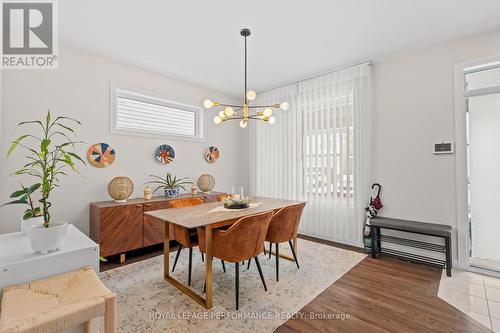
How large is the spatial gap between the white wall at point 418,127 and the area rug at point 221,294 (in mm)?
1115

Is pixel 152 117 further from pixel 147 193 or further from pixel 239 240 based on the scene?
pixel 239 240

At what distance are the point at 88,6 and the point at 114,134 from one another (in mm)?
1644

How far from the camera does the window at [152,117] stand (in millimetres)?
3533

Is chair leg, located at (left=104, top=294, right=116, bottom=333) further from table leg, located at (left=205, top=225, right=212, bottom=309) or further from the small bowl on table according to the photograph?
the small bowl on table

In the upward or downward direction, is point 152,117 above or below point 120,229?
above

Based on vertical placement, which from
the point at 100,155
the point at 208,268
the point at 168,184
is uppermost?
the point at 100,155

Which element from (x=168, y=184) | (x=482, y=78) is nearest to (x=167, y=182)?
(x=168, y=184)

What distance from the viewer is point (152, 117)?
390cm

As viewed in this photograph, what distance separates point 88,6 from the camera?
2266mm

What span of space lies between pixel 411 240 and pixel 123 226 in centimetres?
387

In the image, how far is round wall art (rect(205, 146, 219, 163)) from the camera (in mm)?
4589

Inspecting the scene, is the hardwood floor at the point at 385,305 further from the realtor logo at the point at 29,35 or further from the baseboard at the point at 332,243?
the realtor logo at the point at 29,35

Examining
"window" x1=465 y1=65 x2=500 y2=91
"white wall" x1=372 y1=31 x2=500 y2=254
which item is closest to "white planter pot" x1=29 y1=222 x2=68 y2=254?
"white wall" x1=372 y1=31 x2=500 y2=254

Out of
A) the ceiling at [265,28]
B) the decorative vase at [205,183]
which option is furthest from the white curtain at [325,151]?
the decorative vase at [205,183]
